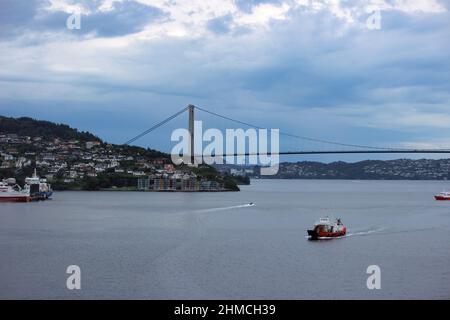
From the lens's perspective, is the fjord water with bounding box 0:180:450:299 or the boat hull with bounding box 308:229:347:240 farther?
the boat hull with bounding box 308:229:347:240

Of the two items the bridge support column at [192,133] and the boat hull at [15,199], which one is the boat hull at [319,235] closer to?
the boat hull at [15,199]

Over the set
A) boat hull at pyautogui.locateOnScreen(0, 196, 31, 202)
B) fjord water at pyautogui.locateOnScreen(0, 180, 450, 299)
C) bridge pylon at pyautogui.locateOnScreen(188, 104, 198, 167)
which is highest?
bridge pylon at pyautogui.locateOnScreen(188, 104, 198, 167)

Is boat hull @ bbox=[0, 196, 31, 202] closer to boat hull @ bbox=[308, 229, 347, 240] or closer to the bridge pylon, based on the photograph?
the bridge pylon

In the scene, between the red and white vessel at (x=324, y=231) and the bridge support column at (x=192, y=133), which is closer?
the red and white vessel at (x=324, y=231)

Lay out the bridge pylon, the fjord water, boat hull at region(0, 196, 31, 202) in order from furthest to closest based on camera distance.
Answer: the bridge pylon < boat hull at region(0, 196, 31, 202) < the fjord water

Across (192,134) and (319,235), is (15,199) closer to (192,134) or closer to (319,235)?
A: (192,134)

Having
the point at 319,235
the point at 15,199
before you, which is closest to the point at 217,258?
the point at 319,235

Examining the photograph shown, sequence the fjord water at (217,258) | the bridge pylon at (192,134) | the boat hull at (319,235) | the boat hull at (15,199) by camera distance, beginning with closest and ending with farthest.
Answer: the fjord water at (217,258) < the boat hull at (319,235) < the boat hull at (15,199) < the bridge pylon at (192,134)

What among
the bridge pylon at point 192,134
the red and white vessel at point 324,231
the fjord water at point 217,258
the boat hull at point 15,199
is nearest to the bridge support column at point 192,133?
the bridge pylon at point 192,134

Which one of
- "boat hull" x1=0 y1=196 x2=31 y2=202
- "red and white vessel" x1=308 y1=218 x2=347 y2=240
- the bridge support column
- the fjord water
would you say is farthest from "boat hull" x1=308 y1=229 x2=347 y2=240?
the bridge support column
